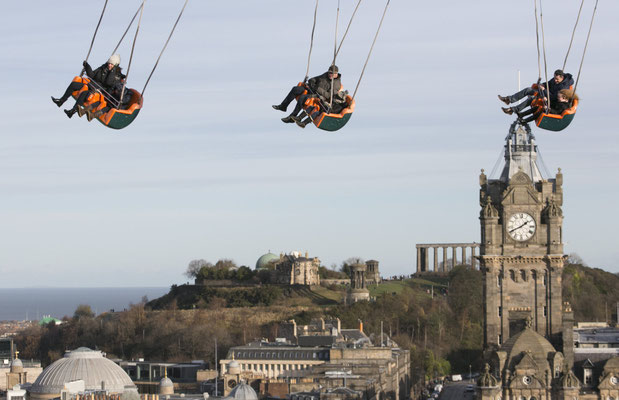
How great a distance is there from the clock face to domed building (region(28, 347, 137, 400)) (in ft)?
138

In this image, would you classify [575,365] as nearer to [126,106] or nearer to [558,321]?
[558,321]

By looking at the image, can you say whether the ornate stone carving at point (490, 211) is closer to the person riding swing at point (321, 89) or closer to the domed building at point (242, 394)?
the domed building at point (242, 394)

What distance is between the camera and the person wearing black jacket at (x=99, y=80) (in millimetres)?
72438

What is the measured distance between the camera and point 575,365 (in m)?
156

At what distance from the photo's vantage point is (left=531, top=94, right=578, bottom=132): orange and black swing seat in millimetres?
78562

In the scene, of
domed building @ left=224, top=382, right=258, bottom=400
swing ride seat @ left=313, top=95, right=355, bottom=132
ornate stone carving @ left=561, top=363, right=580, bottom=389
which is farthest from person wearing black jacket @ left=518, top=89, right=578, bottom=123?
domed building @ left=224, top=382, right=258, bottom=400

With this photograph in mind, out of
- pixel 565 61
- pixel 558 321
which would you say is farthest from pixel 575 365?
pixel 565 61

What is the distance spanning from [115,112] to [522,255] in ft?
313

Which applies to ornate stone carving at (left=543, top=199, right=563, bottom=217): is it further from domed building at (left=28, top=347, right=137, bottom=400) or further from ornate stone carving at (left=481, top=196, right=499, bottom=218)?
domed building at (left=28, top=347, right=137, bottom=400)

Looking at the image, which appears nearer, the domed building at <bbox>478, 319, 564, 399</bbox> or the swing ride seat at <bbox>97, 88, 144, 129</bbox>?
the swing ride seat at <bbox>97, 88, 144, 129</bbox>

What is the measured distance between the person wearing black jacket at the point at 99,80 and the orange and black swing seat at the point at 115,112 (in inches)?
7.2

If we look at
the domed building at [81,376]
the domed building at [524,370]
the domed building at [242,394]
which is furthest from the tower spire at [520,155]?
the domed building at [81,376]

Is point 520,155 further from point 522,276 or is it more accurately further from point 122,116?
point 122,116

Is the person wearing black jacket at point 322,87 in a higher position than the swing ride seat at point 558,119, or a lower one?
higher
